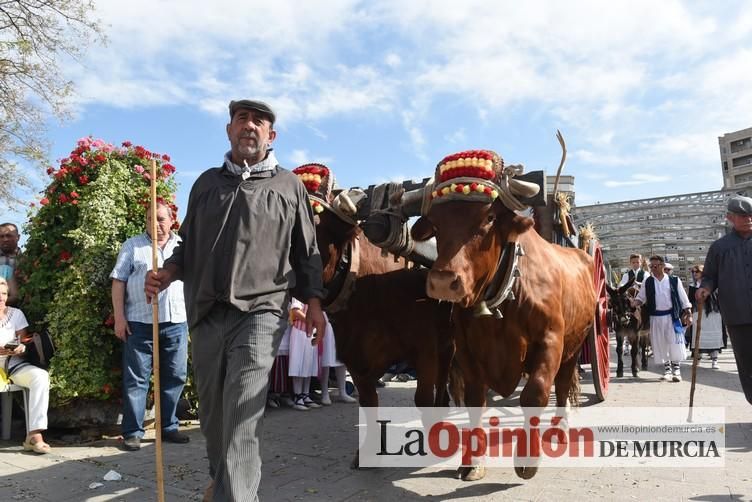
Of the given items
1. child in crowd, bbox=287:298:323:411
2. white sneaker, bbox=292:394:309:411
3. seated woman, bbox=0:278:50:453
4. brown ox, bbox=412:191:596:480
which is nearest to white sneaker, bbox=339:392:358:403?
child in crowd, bbox=287:298:323:411

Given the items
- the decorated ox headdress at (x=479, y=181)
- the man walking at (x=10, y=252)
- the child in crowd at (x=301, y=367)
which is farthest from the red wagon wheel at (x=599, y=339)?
the man walking at (x=10, y=252)

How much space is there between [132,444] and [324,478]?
1.96 m

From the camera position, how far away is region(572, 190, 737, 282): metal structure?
32094 mm

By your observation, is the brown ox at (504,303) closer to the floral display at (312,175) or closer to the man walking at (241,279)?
the man walking at (241,279)

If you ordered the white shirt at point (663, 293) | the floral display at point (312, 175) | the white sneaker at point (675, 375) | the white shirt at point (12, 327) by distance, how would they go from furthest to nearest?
the white shirt at point (663, 293) → the white sneaker at point (675, 375) → the white shirt at point (12, 327) → the floral display at point (312, 175)

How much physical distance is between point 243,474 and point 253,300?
81 centimetres

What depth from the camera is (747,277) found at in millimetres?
4414

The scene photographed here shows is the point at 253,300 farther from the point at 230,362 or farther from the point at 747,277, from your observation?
the point at 747,277

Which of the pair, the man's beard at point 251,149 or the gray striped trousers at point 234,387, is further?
the man's beard at point 251,149

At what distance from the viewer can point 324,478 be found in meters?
4.04

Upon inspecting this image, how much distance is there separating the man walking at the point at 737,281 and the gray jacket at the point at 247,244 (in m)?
3.32

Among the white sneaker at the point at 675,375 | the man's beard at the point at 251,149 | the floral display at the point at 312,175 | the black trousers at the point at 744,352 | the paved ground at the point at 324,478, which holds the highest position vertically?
the floral display at the point at 312,175

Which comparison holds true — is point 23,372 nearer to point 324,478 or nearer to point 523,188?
point 324,478

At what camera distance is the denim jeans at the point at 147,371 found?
502cm
